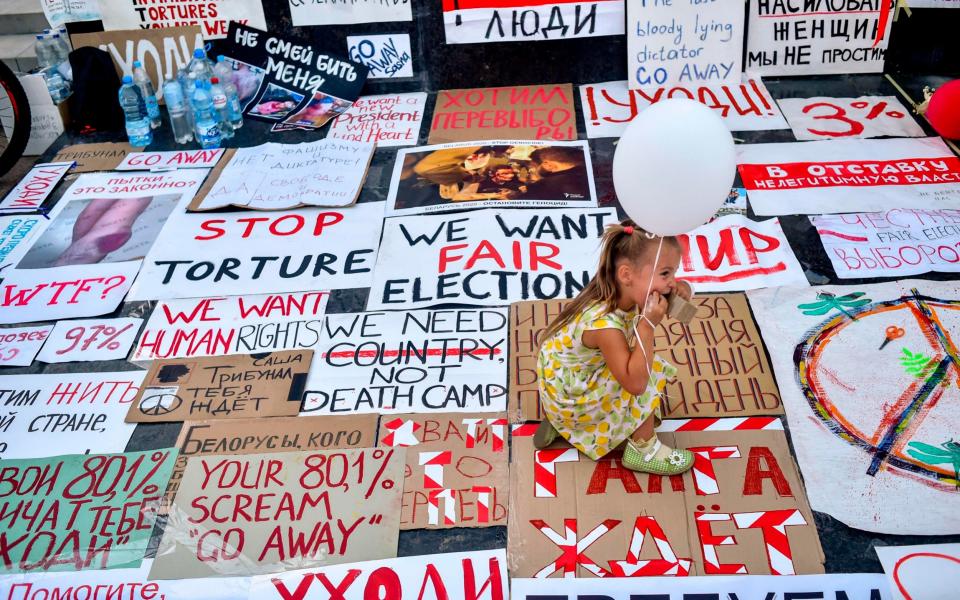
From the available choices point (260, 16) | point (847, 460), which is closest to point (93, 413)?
point (847, 460)

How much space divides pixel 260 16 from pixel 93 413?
263 centimetres

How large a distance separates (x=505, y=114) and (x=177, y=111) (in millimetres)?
1696

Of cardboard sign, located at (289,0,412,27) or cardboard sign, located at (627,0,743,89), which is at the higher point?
cardboard sign, located at (289,0,412,27)

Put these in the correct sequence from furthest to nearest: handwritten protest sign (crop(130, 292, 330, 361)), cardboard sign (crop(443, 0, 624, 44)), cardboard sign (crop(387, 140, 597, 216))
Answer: cardboard sign (crop(443, 0, 624, 44)) → cardboard sign (crop(387, 140, 597, 216)) → handwritten protest sign (crop(130, 292, 330, 361))

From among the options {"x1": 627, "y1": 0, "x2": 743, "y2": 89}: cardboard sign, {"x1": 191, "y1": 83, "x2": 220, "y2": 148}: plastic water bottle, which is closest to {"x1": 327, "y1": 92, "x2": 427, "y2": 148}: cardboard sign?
{"x1": 191, "y1": 83, "x2": 220, "y2": 148}: plastic water bottle

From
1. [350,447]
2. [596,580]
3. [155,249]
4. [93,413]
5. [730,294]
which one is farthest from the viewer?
[155,249]

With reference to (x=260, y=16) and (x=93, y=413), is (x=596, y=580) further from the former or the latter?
(x=260, y=16)

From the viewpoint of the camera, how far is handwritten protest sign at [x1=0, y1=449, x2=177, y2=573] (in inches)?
86.6

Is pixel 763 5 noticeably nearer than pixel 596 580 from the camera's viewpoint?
No

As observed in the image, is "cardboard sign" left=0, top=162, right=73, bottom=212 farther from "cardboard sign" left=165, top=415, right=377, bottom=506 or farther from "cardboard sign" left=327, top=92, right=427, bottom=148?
"cardboard sign" left=165, top=415, right=377, bottom=506

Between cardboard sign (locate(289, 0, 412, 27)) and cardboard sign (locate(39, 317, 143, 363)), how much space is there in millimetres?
2159

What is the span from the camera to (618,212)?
3.47 m

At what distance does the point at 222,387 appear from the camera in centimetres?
271

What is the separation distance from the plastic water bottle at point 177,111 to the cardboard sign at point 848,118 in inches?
121
